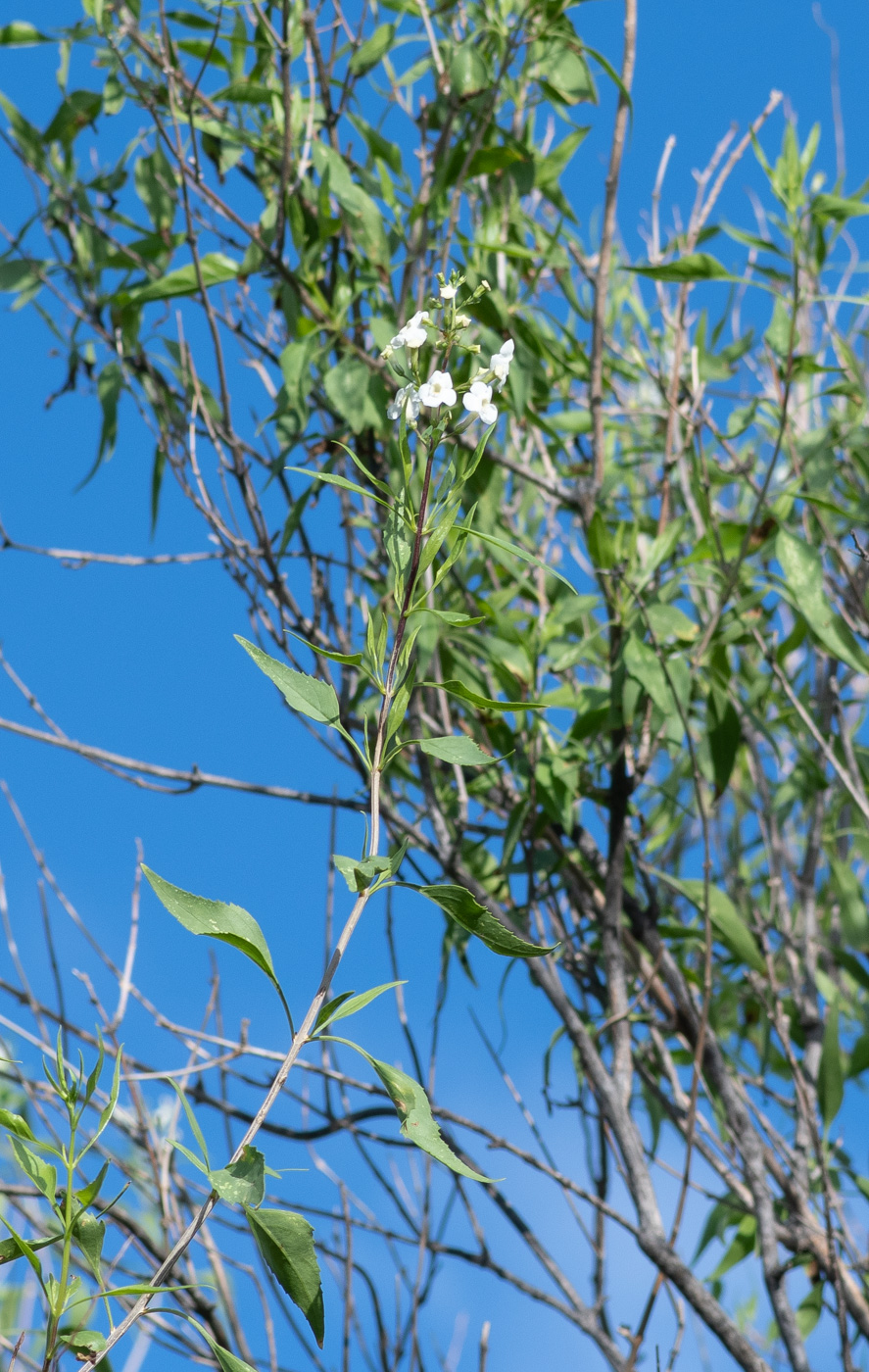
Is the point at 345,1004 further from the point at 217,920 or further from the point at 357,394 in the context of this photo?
the point at 357,394

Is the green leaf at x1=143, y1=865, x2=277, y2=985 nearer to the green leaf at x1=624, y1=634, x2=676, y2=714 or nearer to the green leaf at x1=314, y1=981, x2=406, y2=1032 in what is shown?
the green leaf at x1=314, y1=981, x2=406, y2=1032

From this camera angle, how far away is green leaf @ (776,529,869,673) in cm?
106

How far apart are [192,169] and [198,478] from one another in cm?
33

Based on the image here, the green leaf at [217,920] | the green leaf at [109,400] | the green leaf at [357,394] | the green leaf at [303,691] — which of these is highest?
the green leaf at [109,400]

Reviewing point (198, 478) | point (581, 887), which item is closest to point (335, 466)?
point (198, 478)

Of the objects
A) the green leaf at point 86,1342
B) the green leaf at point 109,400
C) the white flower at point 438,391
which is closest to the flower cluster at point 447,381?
the white flower at point 438,391

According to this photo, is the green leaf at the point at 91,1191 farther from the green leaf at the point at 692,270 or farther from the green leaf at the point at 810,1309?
the green leaf at the point at 810,1309

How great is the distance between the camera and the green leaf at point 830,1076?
118 centimetres

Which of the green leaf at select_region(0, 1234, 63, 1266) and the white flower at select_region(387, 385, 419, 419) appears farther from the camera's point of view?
the white flower at select_region(387, 385, 419, 419)

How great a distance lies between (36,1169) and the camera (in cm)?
41

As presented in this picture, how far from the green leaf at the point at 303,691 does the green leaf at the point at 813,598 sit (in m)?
0.67

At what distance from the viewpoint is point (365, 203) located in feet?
3.61

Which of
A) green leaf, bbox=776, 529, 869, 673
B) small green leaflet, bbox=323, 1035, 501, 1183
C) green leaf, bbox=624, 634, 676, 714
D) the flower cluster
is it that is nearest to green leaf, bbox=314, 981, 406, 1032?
small green leaflet, bbox=323, 1035, 501, 1183

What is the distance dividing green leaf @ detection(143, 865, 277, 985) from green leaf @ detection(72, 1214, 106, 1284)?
11 centimetres
